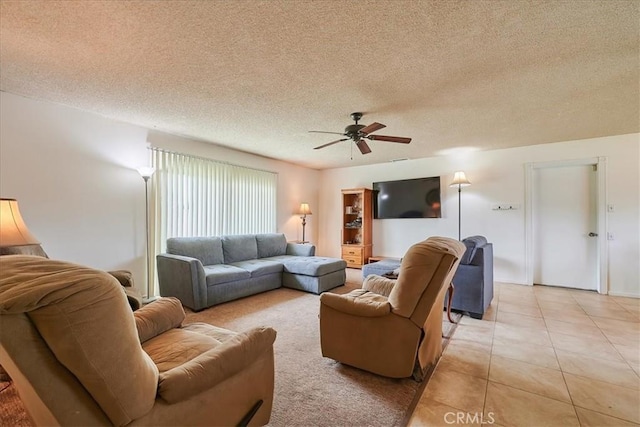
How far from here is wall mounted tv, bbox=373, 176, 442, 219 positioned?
18.2ft

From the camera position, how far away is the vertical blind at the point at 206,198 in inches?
164

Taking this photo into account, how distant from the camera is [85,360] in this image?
781 millimetres

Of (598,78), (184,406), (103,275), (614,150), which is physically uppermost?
(598,78)

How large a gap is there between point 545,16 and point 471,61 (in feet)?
1.74

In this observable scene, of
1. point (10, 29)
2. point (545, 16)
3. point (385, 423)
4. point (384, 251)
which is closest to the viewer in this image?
point (385, 423)

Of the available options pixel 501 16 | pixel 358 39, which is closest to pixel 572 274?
pixel 501 16

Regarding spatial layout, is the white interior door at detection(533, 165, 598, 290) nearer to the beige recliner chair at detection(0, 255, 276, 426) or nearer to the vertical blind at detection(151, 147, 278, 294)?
the vertical blind at detection(151, 147, 278, 294)

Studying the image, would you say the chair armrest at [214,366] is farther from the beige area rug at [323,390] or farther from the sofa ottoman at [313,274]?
the sofa ottoman at [313,274]

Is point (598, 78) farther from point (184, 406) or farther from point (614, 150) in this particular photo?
point (184, 406)

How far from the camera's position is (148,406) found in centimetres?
96

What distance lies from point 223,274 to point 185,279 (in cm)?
45

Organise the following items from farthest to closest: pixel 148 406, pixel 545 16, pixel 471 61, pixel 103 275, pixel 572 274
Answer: pixel 572 274, pixel 471 61, pixel 545 16, pixel 148 406, pixel 103 275

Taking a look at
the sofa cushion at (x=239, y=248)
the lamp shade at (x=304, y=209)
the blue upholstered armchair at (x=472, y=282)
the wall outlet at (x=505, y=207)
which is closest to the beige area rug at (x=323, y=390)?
the blue upholstered armchair at (x=472, y=282)

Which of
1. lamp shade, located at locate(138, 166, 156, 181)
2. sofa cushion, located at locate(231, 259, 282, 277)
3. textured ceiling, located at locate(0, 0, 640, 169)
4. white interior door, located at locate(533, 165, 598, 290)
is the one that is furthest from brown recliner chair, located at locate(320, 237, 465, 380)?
white interior door, located at locate(533, 165, 598, 290)
